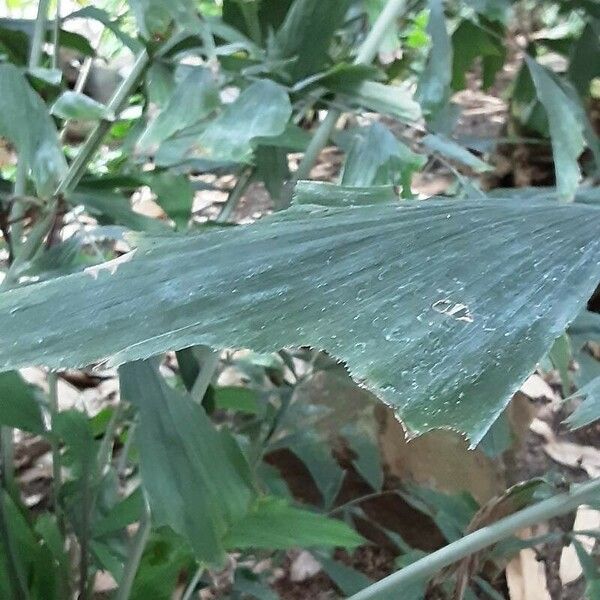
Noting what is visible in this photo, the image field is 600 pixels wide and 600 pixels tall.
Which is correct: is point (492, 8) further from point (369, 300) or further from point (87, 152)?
point (369, 300)

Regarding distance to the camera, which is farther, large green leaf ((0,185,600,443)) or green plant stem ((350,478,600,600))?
green plant stem ((350,478,600,600))

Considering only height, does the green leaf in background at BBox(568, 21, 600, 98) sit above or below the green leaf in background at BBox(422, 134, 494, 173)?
above

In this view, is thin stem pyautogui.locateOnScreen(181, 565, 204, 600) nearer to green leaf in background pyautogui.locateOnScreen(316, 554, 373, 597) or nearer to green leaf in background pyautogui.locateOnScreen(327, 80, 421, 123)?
green leaf in background pyautogui.locateOnScreen(316, 554, 373, 597)

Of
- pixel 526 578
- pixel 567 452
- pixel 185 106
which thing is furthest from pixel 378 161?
pixel 567 452

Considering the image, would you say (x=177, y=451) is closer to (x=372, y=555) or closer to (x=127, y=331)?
(x=127, y=331)

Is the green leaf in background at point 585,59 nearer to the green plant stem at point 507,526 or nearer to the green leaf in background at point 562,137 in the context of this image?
the green leaf in background at point 562,137

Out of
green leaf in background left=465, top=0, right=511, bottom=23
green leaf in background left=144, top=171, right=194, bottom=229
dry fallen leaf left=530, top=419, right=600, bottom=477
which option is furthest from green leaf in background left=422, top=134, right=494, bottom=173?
dry fallen leaf left=530, top=419, right=600, bottom=477

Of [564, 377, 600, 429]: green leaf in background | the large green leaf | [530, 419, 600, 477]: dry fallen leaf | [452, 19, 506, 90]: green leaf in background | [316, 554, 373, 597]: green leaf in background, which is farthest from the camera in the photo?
[530, 419, 600, 477]: dry fallen leaf
